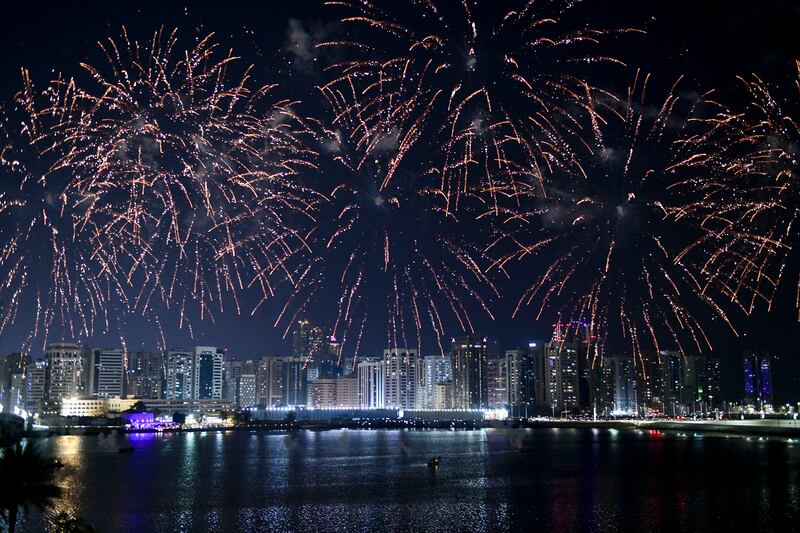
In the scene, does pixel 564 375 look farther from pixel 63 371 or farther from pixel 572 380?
pixel 63 371

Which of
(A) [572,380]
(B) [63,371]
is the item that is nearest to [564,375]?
(A) [572,380]

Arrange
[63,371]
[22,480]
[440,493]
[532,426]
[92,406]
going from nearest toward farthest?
[22,480]
[440,493]
[532,426]
[92,406]
[63,371]

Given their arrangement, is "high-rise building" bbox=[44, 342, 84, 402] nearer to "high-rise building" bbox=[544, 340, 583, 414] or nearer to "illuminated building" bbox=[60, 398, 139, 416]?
"illuminated building" bbox=[60, 398, 139, 416]

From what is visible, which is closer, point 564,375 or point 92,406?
point 92,406

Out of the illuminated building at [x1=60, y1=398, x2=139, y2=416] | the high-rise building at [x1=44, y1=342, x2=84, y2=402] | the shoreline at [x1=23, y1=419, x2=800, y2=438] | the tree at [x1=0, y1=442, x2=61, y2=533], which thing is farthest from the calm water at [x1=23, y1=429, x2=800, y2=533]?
the high-rise building at [x1=44, y1=342, x2=84, y2=402]

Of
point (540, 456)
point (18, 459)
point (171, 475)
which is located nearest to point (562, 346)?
point (540, 456)

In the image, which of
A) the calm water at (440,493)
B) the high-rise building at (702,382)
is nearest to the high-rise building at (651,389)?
the high-rise building at (702,382)

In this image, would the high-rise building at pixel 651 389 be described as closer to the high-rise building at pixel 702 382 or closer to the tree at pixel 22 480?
the high-rise building at pixel 702 382
